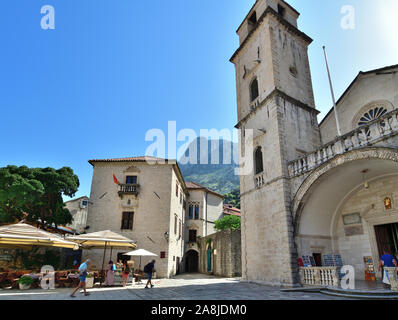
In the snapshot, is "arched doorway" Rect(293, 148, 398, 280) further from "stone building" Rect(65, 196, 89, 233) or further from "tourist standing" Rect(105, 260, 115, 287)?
"stone building" Rect(65, 196, 89, 233)

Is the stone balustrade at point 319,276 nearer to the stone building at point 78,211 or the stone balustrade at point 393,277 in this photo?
the stone balustrade at point 393,277

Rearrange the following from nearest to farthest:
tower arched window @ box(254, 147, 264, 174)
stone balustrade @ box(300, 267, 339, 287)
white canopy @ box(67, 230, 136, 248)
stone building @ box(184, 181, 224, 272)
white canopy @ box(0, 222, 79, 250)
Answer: stone balustrade @ box(300, 267, 339, 287) < white canopy @ box(0, 222, 79, 250) < white canopy @ box(67, 230, 136, 248) < tower arched window @ box(254, 147, 264, 174) < stone building @ box(184, 181, 224, 272)

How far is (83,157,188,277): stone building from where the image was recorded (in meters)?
21.0

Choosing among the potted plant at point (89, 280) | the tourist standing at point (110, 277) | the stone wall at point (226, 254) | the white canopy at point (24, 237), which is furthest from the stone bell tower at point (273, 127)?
the white canopy at point (24, 237)

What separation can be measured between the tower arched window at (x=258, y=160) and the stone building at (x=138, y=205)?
9676 mm

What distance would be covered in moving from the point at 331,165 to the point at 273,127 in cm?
443

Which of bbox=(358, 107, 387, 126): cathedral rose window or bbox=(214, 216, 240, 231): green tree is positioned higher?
bbox=(358, 107, 387, 126): cathedral rose window

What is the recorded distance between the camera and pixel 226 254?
74.5 feet

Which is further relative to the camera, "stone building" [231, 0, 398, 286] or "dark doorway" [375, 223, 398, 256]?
"dark doorway" [375, 223, 398, 256]

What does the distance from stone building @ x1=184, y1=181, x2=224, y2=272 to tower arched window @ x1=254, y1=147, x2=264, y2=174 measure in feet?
57.1

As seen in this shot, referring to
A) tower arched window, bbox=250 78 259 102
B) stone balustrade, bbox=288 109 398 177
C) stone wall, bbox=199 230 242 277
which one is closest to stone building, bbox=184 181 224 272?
stone wall, bbox=199 230 242 277

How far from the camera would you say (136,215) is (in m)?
21.9

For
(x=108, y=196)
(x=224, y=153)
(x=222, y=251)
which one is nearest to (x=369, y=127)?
(x=222, y=251)

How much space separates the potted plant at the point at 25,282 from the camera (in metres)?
11.4
